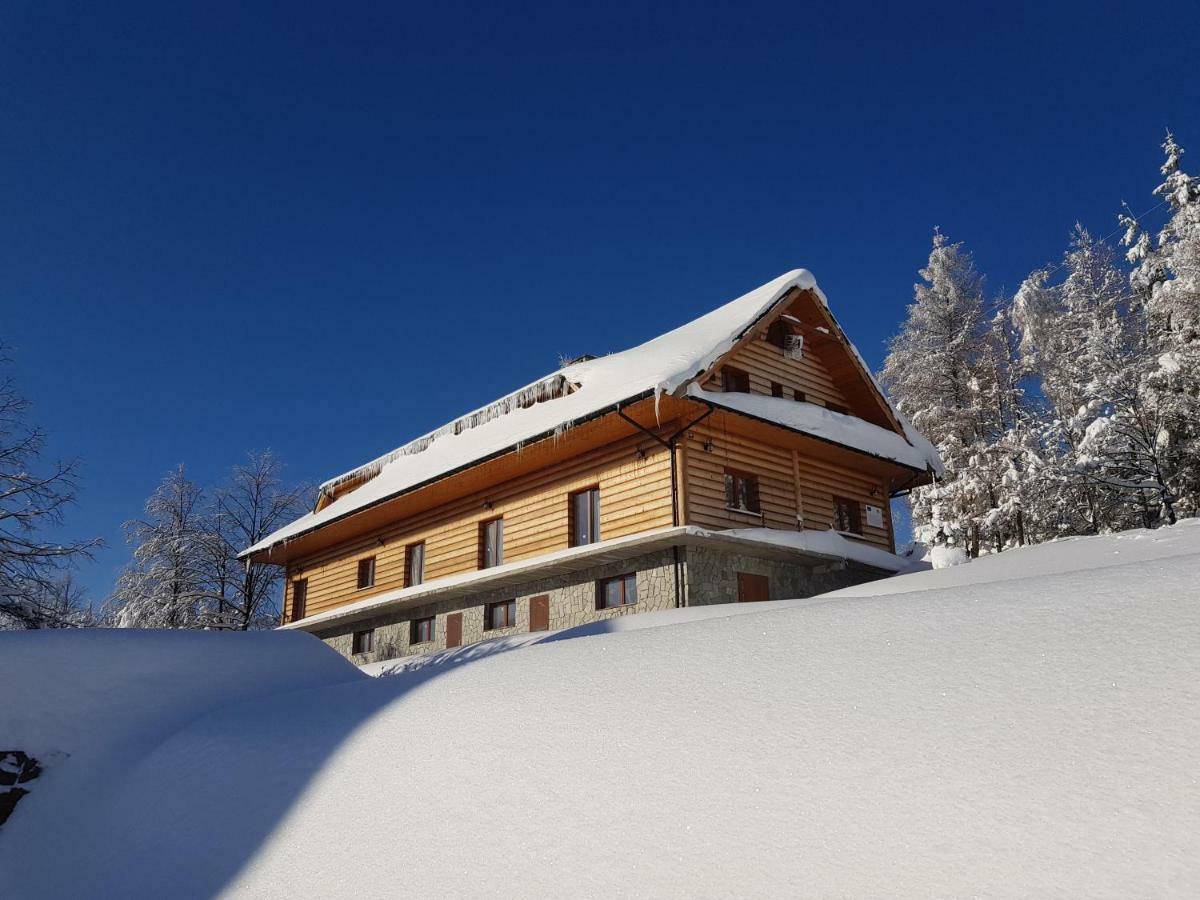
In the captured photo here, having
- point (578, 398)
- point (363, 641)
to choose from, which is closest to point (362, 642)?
point (363, 641)

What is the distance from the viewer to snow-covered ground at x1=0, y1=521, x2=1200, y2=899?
111 inches

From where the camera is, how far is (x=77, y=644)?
750 cm

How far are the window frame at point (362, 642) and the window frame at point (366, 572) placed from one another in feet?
4.02

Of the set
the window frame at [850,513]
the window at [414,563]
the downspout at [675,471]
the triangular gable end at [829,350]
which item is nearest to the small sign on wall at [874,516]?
the window frame at [850,513]

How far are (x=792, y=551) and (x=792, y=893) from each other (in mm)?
13416

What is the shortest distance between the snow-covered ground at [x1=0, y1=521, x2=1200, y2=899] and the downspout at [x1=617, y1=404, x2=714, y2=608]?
27.2 feet

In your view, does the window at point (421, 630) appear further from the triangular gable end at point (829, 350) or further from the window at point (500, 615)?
the triangular gable end at point (829, 350)

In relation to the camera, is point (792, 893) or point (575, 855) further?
point (575, 855)

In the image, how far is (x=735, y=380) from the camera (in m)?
17.5

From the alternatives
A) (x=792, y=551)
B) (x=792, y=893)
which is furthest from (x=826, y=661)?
(x=792, y=551)

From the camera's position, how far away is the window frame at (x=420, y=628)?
19719mm

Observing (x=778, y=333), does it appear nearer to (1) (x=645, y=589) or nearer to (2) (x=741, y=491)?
(2) (x=741, y=491)

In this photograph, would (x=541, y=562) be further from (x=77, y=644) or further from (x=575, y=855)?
(x=575, y=855)

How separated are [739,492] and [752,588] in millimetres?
1912
